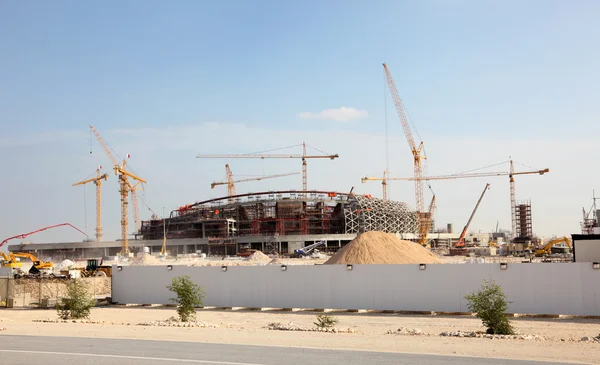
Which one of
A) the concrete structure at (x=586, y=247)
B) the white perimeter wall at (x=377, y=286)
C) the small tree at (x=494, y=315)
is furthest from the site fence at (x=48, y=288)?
the concrete structure at (x=586, y=247)

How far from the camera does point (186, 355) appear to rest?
1902 cm

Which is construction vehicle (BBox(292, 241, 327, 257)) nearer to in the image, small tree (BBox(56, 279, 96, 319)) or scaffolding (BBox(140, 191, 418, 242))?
scaffolding (BBox(140, 191, 418, 242))

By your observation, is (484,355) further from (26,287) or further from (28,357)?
(26,287)

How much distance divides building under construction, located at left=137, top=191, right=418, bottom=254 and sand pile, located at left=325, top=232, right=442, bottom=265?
101m

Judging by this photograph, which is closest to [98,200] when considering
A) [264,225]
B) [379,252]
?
[264,225]

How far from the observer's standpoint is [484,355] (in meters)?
19.4

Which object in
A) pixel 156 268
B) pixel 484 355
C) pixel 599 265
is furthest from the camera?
pixel 156 268

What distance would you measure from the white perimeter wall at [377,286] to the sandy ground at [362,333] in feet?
3.73

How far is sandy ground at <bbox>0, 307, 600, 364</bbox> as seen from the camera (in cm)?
2094

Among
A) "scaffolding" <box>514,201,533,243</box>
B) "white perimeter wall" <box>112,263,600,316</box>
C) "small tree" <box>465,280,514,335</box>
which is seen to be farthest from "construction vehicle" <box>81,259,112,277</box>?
"scaffolding" <box>514,201,533,243</box>

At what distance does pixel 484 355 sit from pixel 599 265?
16.9m

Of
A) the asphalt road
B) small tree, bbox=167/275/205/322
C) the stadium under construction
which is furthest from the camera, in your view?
the stadium under construction

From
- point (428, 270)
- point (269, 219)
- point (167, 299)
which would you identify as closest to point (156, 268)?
point (167, 299)

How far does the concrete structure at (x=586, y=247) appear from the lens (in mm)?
40625
